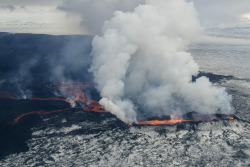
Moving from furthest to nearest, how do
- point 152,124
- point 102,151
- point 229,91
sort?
point 229,91 < point 152,124 < point 102,151

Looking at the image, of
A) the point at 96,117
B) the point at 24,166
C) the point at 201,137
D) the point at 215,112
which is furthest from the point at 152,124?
the point at 24,166

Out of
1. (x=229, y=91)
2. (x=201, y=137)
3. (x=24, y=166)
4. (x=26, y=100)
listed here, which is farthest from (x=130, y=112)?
(x=229, y=91)

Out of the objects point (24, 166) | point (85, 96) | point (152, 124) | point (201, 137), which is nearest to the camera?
point (24, 166)

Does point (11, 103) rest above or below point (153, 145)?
above

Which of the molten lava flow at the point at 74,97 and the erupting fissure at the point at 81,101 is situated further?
the molten lava flow at the point at 74,97

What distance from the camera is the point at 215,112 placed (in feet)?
243

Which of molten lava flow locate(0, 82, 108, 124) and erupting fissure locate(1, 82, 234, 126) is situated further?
molten lava flow locate(0, 82, 108, 124)

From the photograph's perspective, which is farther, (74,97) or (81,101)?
(74,97)

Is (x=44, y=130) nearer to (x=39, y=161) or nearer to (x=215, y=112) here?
(x=39, y=161)

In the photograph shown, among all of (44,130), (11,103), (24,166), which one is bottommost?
(24,166)

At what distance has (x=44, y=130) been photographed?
204ft

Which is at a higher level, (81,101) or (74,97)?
(74,97)

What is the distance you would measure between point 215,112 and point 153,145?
101 ft

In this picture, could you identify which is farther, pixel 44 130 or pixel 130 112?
pixel 130 112
